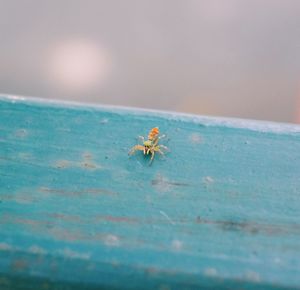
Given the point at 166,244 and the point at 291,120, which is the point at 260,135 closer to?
the point at 166,244

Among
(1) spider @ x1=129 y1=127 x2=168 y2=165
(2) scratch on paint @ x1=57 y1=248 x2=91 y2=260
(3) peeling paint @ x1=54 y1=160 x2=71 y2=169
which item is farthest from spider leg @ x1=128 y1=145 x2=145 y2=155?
(2) scratch on paint @ x1=57 y1=248 x2=91 y2=260

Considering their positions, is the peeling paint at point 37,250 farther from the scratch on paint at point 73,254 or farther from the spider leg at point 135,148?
the spider leg at point 135,148

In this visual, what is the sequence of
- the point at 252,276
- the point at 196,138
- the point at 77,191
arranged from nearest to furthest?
the point at 252,276 → the point at 77,191 → the point at 196,138

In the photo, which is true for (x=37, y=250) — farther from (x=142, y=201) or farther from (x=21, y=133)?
(x=21, y=133)

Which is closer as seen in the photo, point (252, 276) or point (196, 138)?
point (252, 276)

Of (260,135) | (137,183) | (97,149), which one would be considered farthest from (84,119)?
(260,135)

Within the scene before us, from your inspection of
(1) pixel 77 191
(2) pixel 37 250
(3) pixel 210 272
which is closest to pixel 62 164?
(1) pixel 77 191

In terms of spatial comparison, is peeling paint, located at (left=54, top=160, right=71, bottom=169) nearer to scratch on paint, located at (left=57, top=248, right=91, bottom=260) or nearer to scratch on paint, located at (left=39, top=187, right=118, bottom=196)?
scratch on paint, located at (left=39, top=187, right=118, bottom=196)
